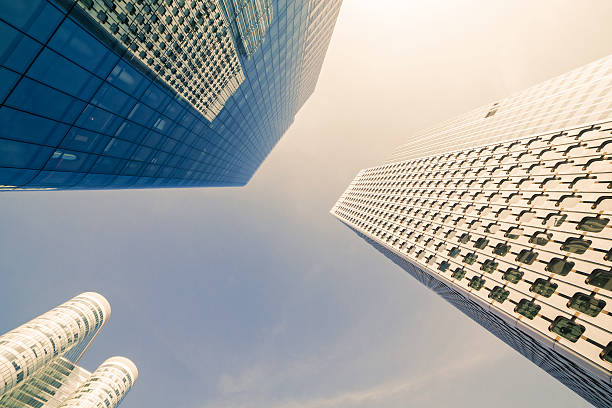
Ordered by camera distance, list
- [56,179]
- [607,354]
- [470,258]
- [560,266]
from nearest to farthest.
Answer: [607,354]
[56,179]
[560,266]
[470,258]

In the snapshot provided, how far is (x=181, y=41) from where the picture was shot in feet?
64.3

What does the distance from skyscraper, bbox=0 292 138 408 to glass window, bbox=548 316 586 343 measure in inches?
4271

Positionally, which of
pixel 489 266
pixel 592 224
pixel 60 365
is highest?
pixel 592 224

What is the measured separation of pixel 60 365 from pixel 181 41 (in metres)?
131

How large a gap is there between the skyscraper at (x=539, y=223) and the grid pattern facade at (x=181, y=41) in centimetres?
3516

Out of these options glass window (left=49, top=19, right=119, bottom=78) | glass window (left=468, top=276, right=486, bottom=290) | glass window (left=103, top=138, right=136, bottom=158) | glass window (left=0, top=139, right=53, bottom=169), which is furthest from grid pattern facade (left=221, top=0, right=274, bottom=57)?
glass window (left=468, top=276, right=486, bottom=290)

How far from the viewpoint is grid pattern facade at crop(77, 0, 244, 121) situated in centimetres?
1371

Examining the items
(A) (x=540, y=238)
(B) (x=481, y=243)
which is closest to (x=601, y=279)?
(A) (x=540, y=238)

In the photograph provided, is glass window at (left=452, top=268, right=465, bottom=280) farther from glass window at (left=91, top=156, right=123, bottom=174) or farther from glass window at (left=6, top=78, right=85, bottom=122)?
glass window at (left=91, top=156, right=123, bottom=174)

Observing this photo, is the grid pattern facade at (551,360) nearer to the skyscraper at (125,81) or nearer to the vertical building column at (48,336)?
the skyscraper at (125,81)

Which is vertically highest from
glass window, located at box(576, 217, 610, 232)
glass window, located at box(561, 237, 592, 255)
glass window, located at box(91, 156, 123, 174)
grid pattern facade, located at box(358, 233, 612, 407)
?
glass window, located at box(576, 217, 610, 232)

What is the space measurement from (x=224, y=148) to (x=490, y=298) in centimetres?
4532

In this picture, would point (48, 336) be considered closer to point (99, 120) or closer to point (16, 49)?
point (99, 120)

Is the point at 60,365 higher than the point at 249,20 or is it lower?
lower
